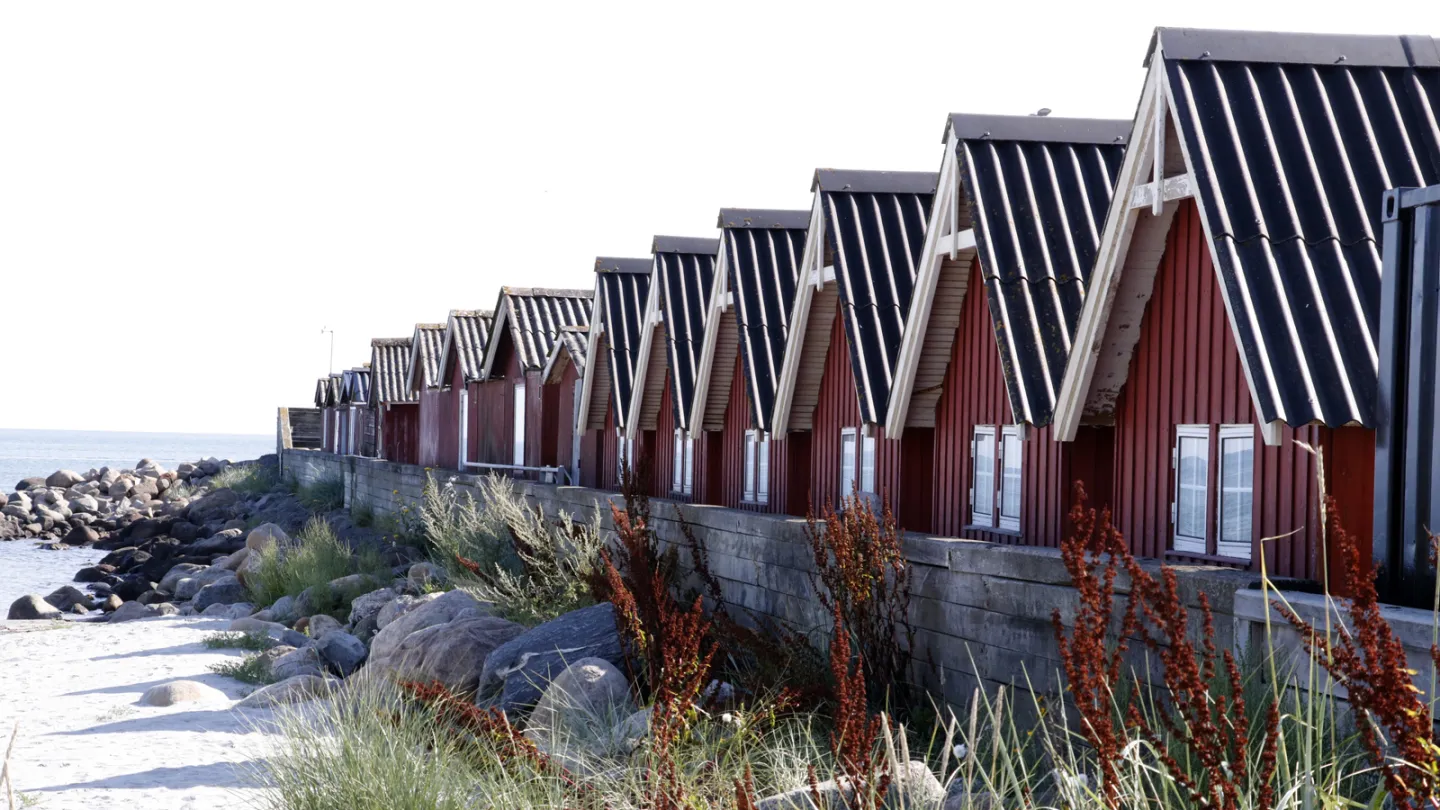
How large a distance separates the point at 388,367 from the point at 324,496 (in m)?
5.19

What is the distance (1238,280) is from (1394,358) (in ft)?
3.98

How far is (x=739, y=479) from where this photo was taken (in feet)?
57.6

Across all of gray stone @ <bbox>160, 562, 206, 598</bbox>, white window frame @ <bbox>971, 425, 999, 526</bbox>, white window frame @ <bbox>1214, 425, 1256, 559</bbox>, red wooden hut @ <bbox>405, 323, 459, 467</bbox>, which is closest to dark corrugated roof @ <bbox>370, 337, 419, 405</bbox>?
red wooden hut @ <bbox>405, 323, 459, 467</bbox>

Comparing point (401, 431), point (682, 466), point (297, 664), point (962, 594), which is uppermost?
point (401, 431)

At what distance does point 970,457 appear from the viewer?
40.0 ft

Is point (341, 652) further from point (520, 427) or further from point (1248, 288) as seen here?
point (520, 427)

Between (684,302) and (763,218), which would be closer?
(763,218)

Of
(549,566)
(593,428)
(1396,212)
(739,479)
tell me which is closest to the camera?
(1396,212)

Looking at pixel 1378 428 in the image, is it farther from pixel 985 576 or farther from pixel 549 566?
pixel 549 566

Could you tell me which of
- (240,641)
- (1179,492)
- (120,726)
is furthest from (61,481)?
(1179,492)

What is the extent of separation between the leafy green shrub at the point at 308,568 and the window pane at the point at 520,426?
4.27 m

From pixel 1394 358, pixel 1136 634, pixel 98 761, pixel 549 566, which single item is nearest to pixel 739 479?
pixel 549 566

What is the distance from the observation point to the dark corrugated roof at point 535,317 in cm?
2730

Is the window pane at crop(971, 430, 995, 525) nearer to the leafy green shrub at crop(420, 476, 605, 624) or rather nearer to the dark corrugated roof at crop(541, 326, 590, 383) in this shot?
the leafy green shrub at crop(420, 476, 605, 624)
